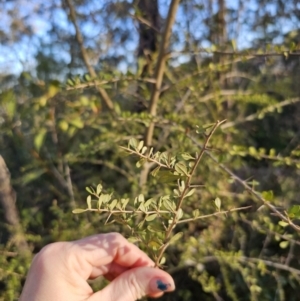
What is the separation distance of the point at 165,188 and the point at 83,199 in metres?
0.53

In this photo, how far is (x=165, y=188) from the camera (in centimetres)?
178

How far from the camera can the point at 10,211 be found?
1.91m

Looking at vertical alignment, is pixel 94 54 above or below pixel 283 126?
above

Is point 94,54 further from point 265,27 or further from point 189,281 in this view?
point 189,281

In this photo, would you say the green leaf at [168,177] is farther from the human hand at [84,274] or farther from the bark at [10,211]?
the bark at [10,211]

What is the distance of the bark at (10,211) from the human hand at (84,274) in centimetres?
79

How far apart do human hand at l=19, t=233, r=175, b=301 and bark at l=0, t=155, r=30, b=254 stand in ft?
2.58

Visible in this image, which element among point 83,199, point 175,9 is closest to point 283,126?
point 83,199

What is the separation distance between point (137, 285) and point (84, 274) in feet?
0.41

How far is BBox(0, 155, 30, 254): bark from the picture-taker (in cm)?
179

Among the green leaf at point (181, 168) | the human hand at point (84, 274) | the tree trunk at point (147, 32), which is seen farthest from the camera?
the tree trunk at point (147, 32)

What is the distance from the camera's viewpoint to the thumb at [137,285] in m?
0.96

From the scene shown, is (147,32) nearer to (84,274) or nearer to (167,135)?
(167,135)

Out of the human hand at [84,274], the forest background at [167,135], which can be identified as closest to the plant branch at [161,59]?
the forest background at [167,135]
